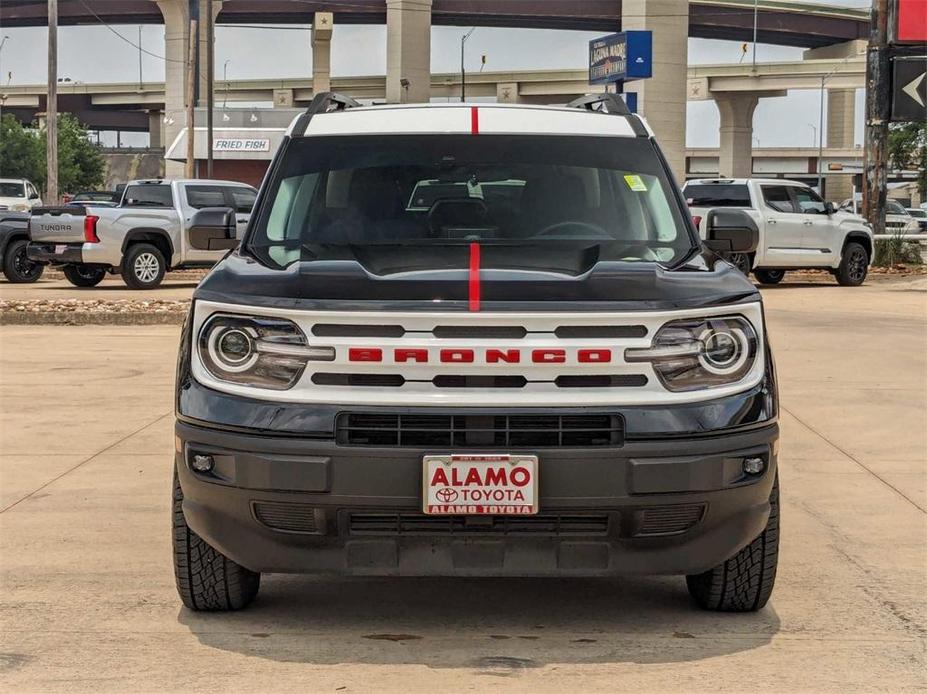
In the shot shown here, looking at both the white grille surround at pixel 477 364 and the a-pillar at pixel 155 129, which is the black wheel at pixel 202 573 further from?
the a-pillar at pixel 155 129

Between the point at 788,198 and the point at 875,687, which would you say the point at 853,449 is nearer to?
the point at 875,687

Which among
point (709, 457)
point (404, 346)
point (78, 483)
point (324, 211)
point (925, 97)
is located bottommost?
point (78, 483)

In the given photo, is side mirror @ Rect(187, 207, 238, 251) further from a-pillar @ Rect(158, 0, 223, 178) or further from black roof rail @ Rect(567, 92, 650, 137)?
a-pillar @ Rect(158, 0, 223, 178)

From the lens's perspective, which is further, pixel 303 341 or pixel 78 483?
pixel 78 483

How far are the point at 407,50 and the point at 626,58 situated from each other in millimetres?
36430

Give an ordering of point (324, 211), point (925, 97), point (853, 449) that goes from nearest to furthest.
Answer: point (324, 211) → point (853, 449) → point (925, 97)

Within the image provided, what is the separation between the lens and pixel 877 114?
2938 cm

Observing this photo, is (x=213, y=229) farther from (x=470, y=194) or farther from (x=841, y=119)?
(x=841, y=119)

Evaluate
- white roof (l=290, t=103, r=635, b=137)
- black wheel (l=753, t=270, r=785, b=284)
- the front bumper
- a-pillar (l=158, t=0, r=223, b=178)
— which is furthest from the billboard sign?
a-pillar (l=158, t=0, r=223, b=178)

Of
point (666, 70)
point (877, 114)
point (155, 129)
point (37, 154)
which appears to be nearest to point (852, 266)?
point (877, 114)

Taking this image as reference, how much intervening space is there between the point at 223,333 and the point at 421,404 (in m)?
0.71

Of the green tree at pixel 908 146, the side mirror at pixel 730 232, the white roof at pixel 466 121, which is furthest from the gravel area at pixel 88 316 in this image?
the green tree at pixel 908 146

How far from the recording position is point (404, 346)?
461cm

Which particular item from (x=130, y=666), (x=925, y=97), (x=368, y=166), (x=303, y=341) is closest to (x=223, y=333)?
(x=303, y=341)
